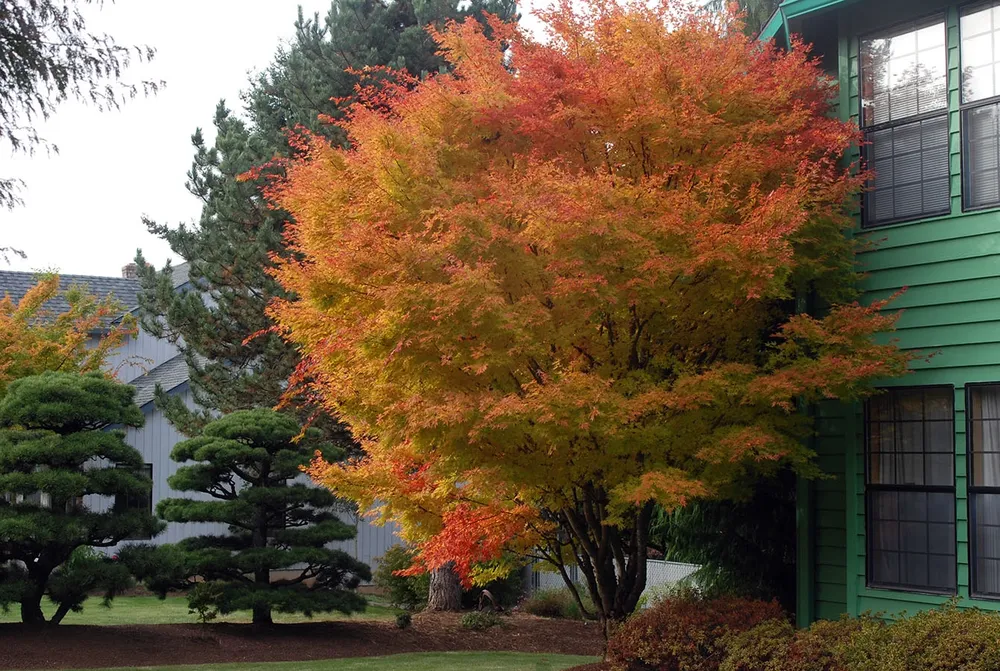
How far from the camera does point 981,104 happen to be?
10.2 m

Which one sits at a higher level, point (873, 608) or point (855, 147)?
point (855, 147)

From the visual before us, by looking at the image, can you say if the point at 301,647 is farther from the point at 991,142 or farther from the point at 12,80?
the point at 991,142

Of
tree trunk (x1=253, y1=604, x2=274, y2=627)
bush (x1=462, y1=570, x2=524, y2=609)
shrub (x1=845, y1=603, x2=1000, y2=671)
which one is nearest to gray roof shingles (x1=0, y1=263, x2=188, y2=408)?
bush (x1=462, y1=570, x2=524, y2=609)

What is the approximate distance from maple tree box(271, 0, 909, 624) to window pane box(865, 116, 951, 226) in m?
0.33

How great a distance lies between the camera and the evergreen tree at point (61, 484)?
1495 centimetres

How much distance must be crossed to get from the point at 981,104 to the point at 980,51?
1.68ft

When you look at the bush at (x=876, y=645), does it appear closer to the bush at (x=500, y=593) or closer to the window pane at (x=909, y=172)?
the window pane at (x=909, y=172)

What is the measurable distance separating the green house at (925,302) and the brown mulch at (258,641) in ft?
21.0

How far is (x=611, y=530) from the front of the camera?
12180 mm

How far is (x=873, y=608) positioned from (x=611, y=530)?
9.19 feet

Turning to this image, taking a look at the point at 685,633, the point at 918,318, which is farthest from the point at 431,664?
the point at 918,318

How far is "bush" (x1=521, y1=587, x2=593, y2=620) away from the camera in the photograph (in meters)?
20.5

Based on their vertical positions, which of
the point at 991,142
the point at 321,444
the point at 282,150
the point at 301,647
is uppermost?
the point at 282,150

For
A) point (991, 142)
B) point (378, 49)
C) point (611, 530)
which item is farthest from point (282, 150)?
point (991, 142)
